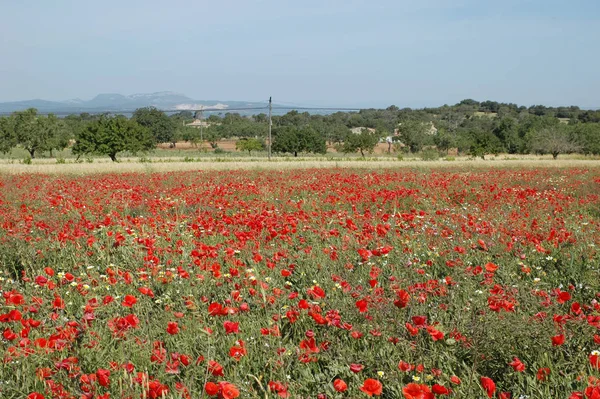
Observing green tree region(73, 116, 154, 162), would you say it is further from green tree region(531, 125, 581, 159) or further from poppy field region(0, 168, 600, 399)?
green tree region(531, 125, 581, 159)

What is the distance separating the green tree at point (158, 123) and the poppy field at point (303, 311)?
353 feet

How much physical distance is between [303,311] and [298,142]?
266ft

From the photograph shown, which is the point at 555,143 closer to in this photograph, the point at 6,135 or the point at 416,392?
the point at 6,135

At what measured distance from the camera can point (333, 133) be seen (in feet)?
375

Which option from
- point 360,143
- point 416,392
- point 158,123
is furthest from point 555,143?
point 158,123

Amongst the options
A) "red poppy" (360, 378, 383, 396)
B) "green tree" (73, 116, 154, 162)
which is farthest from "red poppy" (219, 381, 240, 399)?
"green tree" (73, 116, 154, 162)

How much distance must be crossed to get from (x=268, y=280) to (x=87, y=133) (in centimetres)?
5499

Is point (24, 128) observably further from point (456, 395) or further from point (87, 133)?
point (456, 395)

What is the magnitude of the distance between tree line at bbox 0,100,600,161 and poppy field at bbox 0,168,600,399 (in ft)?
166

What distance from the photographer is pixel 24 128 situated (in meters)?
60.2

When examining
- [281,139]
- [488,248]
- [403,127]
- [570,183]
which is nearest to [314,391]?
[488,248]

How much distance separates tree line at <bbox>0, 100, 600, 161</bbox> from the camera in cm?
5594

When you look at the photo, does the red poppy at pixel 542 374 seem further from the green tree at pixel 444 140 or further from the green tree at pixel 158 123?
the green tree at pixel 158 123

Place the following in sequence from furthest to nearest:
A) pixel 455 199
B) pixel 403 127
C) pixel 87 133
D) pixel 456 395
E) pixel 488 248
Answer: pixel 403 127 → pixel 87 133 → pixel 455 199 → pixel 488 248 → pixel 456 395
